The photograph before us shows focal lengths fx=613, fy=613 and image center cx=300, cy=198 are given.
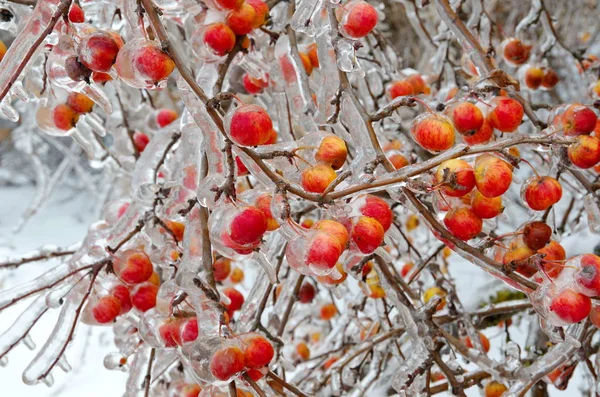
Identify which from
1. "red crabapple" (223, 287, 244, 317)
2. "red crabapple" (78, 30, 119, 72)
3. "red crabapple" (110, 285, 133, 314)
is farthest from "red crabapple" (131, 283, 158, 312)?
"red crabapple" (78, 30, 119, 72)

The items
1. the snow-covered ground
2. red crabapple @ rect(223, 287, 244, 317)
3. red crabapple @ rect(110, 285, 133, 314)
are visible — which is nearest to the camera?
red crabapple @ rect(110, 285, 133, 314)

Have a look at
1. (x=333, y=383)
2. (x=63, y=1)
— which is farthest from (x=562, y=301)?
(x=333, y=383)

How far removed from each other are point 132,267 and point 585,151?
0.74m

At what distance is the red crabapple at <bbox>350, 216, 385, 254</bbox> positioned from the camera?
30.1 inches

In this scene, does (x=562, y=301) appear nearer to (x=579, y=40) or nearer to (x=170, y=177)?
(x=170, y=177)

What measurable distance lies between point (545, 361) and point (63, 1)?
975 millimetres

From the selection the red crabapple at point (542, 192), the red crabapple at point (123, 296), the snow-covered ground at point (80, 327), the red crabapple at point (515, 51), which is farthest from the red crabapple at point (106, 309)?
the red crabapple at point (515, 51)

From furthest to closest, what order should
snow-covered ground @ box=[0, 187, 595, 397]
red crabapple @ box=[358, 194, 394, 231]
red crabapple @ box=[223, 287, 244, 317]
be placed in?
1. snow-covered ground @ box=[0, 187, 595, 397]
2. red crabapple @ box=[223, 287, 244, 317]
3. red crabapple @ box=[358, 194, 394, 231]

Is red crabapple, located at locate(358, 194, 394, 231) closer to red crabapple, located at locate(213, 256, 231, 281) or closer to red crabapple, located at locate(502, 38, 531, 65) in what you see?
red crabapple, located at locate(213, 256, 231, 281)

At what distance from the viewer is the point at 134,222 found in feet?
3.67

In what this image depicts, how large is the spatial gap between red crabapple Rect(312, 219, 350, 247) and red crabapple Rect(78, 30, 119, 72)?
0.35 metres

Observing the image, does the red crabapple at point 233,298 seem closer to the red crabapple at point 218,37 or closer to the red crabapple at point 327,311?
the red crabapple at point 218,37

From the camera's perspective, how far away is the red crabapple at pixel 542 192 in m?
0.89

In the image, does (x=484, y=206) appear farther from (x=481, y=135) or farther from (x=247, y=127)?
(x=247, y=127)
